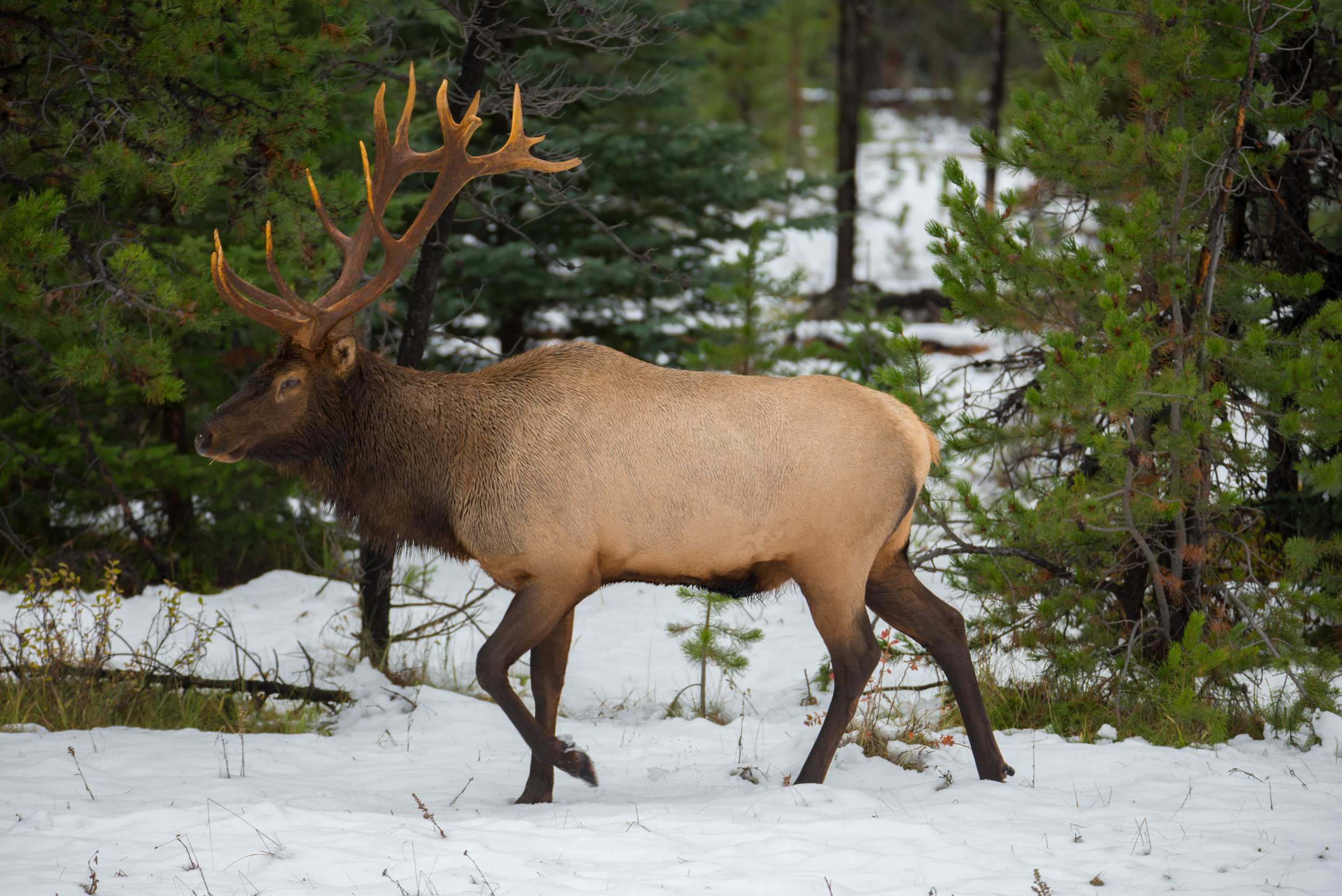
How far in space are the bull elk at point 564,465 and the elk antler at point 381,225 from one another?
0.04ft

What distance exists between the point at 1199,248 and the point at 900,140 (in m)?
28.0

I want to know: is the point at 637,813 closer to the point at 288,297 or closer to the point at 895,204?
the point at 288,297

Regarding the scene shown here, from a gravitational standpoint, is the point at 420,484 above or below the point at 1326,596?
above

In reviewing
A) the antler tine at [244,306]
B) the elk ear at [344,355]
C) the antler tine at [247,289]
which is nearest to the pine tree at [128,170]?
the antler tine at [247,289]

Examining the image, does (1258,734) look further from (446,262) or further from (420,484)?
(446,262)

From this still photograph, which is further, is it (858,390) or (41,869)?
(858,390)

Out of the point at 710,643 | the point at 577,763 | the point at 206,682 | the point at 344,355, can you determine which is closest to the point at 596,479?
the point at 577,763

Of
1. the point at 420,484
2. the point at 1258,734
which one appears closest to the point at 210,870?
the point at 420,484

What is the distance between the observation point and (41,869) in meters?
3.78

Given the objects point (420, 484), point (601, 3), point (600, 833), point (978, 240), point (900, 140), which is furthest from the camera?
point (900, 140)

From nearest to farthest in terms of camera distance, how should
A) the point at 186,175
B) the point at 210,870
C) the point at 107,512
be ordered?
the point at 210,870 → the point at 186,175 → the point at 107,512

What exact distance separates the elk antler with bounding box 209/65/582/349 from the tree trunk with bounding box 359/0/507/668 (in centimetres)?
149

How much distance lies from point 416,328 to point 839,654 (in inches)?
138

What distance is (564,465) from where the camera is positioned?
482cm
